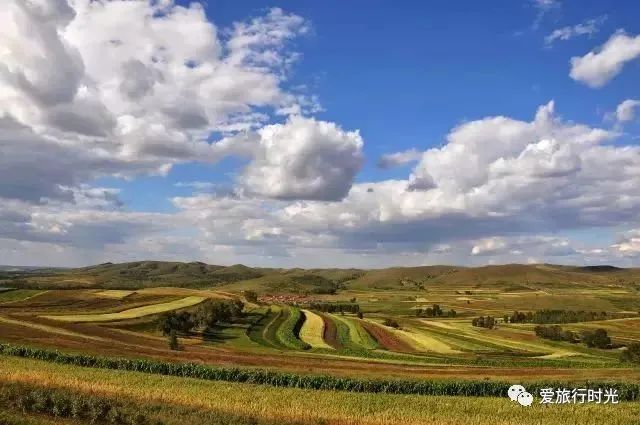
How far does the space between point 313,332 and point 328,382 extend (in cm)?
6075

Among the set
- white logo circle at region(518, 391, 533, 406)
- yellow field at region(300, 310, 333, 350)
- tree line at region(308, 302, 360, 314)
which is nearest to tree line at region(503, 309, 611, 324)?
tree line at region(308, 302, 360, 314)

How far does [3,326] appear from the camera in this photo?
77625mm

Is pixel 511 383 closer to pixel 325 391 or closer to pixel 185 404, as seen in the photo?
pixel 325 391

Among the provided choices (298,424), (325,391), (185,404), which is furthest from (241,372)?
(298,424)

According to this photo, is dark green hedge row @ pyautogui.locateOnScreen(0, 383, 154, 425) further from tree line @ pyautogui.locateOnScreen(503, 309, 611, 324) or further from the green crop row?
tree line @ pyautogui.locateOnScreen(503, 309, 611, 324)

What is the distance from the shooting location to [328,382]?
163ft

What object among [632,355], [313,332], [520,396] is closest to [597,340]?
[632,355]

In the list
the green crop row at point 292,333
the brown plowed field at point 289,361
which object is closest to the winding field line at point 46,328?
the brown plowed field at point 289,361

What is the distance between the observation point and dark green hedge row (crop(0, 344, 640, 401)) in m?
49.3

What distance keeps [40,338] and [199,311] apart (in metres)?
41.3

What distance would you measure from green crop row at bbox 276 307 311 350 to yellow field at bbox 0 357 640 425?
142 feet

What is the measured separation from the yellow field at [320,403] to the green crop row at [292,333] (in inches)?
1704

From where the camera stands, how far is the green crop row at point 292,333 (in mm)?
89562

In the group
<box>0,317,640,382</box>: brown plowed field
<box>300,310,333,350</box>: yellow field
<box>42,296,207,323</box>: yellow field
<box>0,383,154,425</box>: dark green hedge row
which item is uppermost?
<box>0,383,154,425</box>: dark green hedge row
